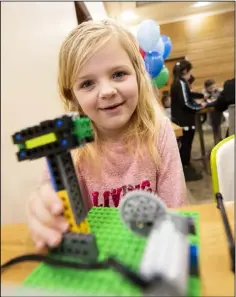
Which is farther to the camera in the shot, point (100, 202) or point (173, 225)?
point (100, 202)

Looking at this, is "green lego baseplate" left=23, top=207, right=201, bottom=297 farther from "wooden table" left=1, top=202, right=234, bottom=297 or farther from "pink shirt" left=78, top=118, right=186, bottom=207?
"pink shirt" left=78, top=118, right=186, bottom=207

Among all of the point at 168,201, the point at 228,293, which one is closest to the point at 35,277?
the point at 228,293

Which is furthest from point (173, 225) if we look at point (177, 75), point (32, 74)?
point (177, 75)

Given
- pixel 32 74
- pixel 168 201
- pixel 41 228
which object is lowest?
pixel 168 201

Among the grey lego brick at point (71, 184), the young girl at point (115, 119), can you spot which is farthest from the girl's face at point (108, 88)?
the grey lego brick at point (71, 184)

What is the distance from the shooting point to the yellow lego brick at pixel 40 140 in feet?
0.58

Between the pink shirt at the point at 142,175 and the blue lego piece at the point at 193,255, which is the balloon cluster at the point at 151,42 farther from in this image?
the blue lego piece at the point at 193,255

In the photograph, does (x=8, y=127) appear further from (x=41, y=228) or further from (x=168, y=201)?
(x=168, y=201)

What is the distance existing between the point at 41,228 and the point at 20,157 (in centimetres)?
6

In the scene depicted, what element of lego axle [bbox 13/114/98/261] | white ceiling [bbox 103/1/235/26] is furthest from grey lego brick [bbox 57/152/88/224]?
white ceiling [bbox 103/1/235/26]

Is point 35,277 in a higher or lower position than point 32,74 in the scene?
lower

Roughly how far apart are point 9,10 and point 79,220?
18 centimetres

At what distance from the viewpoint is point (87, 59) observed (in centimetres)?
32

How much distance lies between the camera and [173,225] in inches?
7.1
